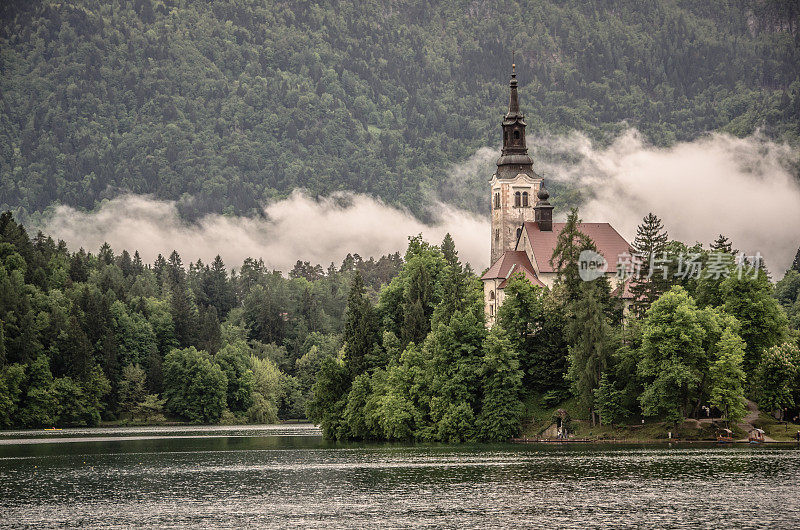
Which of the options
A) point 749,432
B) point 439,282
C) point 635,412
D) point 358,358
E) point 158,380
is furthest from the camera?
point 158,380

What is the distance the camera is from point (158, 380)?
19512cm

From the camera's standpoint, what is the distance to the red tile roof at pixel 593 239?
146 m

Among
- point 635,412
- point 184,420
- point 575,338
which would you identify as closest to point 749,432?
point 635,412

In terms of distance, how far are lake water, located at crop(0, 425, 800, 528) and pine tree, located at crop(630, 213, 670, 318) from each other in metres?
26.8

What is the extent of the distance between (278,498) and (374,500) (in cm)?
635

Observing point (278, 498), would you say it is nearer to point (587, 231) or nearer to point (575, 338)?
point (575, 338)

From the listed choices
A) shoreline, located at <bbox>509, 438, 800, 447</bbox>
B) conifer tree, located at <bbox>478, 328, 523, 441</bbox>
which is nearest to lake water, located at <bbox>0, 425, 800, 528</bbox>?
shoreline, located at <bbox>509, 438, 800, 447</bbox>

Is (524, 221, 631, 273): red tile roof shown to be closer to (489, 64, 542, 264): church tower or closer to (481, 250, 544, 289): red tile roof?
(481, 250, 544, 289): red tile roof

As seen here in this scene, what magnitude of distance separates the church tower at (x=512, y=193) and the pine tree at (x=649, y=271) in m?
35.0

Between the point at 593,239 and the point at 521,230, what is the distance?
11393 mm

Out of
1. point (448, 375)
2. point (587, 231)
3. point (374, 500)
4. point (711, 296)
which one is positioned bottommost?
point (374, 500)

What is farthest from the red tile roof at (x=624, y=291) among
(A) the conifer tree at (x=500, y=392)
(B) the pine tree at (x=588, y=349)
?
(A) the conifer tree at (x=500, y=392)

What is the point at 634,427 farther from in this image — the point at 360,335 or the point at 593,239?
the point at 593,239

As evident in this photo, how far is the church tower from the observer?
552 feet
